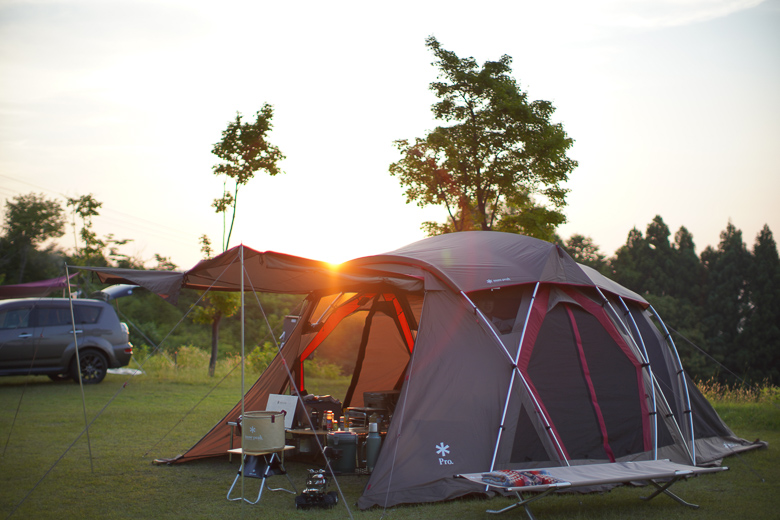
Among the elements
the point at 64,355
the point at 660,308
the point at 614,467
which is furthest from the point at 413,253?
the point at 660,308

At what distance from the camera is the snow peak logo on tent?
5.60 metres

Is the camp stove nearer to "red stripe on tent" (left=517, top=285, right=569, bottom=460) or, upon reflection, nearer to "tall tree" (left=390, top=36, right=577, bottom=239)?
"red stripe on tent" (left=517, top=285, right=569, bottom=460)

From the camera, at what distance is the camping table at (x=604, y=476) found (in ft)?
15.3

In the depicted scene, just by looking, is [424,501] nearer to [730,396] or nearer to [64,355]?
[730,396]

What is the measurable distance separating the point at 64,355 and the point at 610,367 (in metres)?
11.0

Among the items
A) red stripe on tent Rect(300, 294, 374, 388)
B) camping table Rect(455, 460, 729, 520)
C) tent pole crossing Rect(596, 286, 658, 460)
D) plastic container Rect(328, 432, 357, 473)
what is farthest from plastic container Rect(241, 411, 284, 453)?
tent pole crossing Rect(596, 286, 658, 460)

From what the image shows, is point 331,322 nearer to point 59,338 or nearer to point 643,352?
point 643,352

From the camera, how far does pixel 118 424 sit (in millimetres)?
9391

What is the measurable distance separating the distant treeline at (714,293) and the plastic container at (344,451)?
29343 millimetres

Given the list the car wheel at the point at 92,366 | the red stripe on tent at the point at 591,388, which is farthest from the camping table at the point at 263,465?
the car wheel at the point at 92,366

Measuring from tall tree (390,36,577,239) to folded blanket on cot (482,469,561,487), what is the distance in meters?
11.8

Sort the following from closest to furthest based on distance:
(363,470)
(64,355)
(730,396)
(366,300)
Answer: (363,470)
(366,300)
(730,396)
(64,355)

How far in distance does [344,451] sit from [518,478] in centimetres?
257

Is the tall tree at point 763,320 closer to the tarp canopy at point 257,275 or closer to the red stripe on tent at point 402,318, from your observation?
the red stripe on tent at point 402,318
